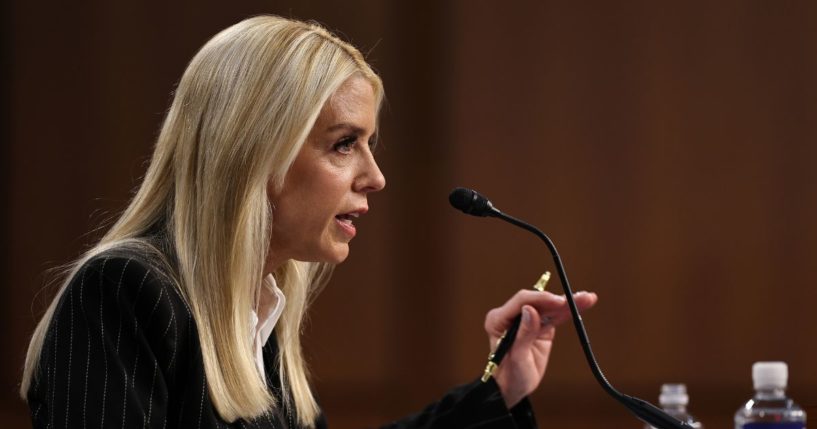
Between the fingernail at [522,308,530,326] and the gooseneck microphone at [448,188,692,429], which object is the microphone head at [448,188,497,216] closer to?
the gooseneck microphone at [448,188,692,429]

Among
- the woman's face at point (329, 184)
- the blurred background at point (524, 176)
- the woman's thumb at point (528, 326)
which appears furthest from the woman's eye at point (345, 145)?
the blurred background at point (524, 176)

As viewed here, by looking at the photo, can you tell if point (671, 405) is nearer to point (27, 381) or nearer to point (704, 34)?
point (27, 381)

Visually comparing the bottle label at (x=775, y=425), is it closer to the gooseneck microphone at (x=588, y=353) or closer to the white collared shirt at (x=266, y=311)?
the gooseneck microphone at (x=588, y=353)

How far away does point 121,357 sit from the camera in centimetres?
130

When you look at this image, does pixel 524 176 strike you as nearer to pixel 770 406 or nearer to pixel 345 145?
pixel 345 145

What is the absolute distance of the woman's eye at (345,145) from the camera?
5.35 ft

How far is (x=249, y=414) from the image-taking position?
57.4 inches

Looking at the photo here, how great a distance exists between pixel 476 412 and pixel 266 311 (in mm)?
372

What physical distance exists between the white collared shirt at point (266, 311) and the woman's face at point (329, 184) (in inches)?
4.3

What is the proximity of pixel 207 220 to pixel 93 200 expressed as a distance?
1964 millimetres

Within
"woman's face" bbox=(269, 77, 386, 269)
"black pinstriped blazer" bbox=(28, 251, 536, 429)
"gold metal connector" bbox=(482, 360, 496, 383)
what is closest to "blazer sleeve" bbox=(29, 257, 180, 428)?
"black pinstriped blazer" bbox=(28, 251, 536, 429)

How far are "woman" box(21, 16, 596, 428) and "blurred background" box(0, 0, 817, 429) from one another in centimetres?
140

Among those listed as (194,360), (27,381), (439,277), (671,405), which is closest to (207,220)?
(194,360)

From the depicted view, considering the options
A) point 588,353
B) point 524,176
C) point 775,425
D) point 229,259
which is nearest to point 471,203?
point 588,353
